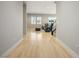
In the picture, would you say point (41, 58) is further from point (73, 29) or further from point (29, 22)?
point (29, 22)

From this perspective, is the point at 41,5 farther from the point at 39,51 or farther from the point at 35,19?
the point at 35,19

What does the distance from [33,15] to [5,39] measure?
17.3 meters

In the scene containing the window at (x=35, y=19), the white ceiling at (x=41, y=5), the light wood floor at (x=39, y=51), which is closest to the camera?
the light wood floor at (x=39, y=51)

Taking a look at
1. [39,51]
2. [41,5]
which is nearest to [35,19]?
[41,5]

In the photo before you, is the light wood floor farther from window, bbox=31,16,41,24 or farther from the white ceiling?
window, bbox=31,16,41,24

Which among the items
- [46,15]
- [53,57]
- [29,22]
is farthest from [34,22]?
[53,57]

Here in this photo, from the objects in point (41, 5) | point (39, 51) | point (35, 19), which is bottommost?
point (39, 51)

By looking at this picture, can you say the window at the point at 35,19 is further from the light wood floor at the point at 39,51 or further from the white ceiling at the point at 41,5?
the light wood floor at the point at 39,51

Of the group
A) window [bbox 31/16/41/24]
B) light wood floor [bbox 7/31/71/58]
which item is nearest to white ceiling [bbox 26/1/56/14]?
light wood floor [bbox 7/31/71/58]

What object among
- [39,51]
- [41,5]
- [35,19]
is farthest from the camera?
[35,19]

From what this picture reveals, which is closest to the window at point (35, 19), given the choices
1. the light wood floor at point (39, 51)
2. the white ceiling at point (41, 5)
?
the white ceiling at point (41, 5)

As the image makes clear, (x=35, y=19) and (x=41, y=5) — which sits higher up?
(x=41, y=5)

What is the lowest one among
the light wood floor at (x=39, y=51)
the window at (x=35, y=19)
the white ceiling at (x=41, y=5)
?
the light wood floor at (x=39, y=51)

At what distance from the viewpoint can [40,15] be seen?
2077 cm
